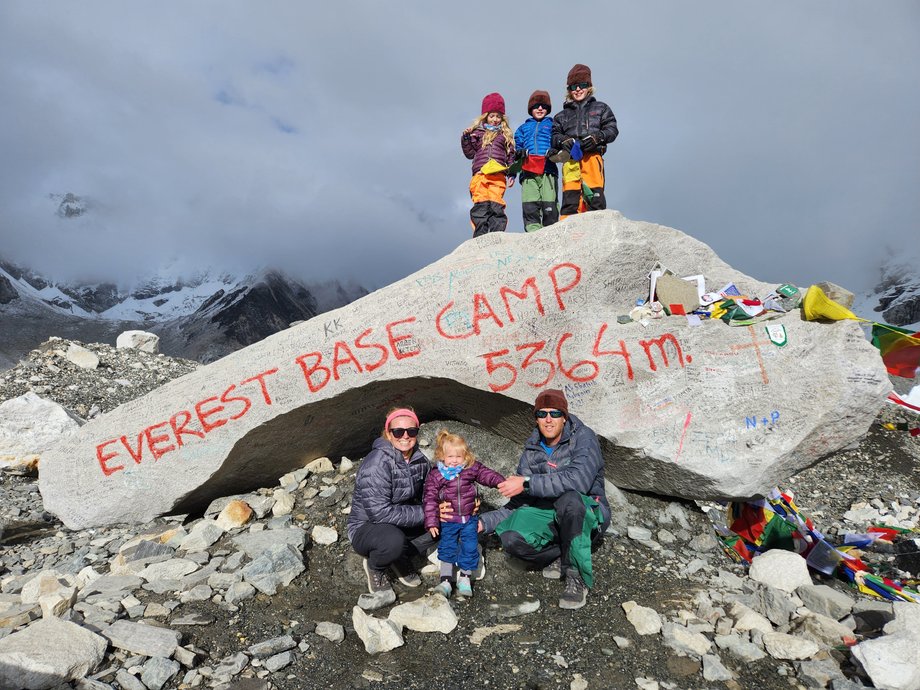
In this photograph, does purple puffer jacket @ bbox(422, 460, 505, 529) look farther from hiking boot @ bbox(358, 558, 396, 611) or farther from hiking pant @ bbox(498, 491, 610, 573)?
hiking boot @ bbox(358, 558, 396, 611)

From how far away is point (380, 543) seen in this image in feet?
13.7

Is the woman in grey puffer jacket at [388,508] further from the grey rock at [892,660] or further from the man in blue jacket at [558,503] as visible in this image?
the grey rock at [892,660]

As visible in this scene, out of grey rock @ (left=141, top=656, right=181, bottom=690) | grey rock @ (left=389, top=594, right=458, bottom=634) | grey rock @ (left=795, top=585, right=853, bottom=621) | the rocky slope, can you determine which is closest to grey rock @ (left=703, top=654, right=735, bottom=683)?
the rocky slope

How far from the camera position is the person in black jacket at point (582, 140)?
25.0ft

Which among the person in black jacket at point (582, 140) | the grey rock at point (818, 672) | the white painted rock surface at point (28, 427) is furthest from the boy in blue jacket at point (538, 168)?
the white painted rock surface at point (28, 427)

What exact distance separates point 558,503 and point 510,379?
1.70 m

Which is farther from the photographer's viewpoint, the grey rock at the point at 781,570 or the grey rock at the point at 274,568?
the grey rock at the point at 781,570

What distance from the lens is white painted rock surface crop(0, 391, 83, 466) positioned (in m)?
7.34

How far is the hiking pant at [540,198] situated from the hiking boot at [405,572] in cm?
511

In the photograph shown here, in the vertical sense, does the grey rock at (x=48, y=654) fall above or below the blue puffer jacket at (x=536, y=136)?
below

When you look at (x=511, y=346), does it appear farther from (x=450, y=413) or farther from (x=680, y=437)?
(x=680, y=437)

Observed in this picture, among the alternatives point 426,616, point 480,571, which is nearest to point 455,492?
point 480,571

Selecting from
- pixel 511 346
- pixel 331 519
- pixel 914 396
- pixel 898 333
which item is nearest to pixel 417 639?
pixel 331 519

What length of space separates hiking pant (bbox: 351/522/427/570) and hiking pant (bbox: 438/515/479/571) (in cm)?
32
